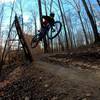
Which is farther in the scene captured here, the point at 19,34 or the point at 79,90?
the point at 19,34

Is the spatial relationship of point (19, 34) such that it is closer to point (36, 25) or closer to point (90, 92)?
point (90, 92)

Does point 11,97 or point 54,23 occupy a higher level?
point 54,23

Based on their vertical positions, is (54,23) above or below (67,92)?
above

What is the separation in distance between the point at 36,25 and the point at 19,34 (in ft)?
119

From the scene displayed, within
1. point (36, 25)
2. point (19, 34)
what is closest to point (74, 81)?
point (19, 34)

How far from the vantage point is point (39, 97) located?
6.51m

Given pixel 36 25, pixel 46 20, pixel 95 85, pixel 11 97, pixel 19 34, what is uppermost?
pixel 36 25

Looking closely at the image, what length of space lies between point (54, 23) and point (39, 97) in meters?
7.93

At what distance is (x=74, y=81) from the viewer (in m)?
6.89

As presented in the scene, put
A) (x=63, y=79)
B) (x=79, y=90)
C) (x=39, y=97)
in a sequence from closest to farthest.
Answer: (x=79, y=90)
(x=39, y=97)
(x=63, y=79)

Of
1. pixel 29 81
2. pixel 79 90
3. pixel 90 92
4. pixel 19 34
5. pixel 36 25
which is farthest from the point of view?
pixel 36 25

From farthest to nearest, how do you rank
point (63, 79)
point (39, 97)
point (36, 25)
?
point (36, 25), point (63, 79), point (39, 97)

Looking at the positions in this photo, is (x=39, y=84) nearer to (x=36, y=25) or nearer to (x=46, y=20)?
(x=46, y=20)

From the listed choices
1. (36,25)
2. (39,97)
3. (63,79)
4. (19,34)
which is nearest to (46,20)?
(19,34)
